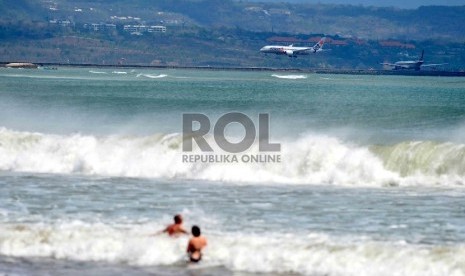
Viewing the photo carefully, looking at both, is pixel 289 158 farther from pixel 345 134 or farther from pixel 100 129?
pixel 100 129

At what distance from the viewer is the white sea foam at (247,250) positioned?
70.6 feet

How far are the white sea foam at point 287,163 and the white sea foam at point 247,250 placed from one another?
10.2 metres

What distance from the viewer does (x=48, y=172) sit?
1447 inches

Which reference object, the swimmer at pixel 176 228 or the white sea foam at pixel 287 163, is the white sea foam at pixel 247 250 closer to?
the swimmer at pixel 176 228

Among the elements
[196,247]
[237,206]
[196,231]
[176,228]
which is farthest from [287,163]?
[196,247]

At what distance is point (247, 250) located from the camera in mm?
22625

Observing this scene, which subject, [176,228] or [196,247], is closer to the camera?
[196,247]

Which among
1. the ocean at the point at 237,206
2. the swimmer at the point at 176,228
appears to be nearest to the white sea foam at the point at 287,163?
the ocean at the point at 237,206

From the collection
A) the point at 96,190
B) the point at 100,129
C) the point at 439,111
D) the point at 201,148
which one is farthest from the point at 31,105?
the point at 96,190

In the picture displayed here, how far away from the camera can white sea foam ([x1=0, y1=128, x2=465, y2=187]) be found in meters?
34.4

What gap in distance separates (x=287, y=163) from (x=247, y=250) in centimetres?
1392

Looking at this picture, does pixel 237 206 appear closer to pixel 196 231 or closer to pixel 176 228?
pixel 176 228

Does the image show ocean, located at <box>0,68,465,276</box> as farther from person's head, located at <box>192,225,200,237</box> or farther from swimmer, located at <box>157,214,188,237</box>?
person's head, located at <box>192,225,200,237</box>

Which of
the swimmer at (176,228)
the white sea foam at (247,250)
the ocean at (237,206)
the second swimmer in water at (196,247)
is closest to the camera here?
the white sea foam at (247,250)
